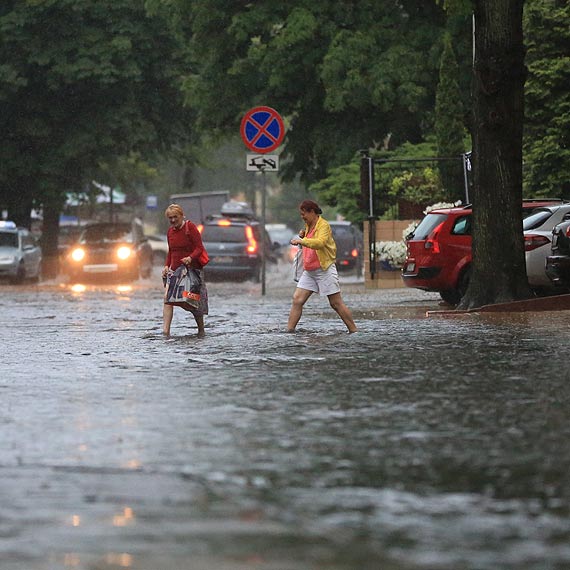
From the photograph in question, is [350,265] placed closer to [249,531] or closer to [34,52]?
[34,52]

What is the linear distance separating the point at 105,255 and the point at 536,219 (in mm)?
19410

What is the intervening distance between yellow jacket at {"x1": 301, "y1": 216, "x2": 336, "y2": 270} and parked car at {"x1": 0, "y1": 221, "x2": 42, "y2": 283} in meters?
24.8

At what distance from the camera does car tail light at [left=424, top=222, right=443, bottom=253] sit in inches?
1042

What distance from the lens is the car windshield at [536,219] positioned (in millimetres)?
26250

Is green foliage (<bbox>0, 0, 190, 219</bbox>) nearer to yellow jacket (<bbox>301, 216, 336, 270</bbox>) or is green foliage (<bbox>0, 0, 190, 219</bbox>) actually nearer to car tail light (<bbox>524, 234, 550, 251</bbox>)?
car tail light (<bbox>524, 234, 550, 251</bbox>)

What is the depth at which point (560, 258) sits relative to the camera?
22.9 m

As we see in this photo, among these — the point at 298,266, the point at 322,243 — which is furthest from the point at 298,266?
the point at 322,243

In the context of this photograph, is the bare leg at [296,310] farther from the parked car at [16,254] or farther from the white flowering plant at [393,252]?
the parked car at [16,254]

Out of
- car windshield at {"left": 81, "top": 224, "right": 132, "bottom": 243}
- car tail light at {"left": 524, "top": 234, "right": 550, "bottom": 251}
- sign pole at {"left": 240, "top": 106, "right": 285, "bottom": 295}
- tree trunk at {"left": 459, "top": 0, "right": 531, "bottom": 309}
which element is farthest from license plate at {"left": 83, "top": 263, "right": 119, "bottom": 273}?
tree trunk at {"left": 459, "top": 0, "right": 531, "bottom": 309}

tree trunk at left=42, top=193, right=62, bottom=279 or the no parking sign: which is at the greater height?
the no parking sign

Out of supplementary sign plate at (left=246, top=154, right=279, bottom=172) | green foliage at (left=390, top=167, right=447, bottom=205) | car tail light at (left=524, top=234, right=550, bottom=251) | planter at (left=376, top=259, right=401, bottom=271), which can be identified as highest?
supplementary sign plate at (left=246, top=154, right=279, bottom=172)

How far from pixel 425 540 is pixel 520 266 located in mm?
16634

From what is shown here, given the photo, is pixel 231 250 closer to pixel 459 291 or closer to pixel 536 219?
pixel 459 291

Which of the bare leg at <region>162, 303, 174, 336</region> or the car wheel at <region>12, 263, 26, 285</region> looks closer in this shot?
the bare leg at <region>162, 303, 174, 336</region>
